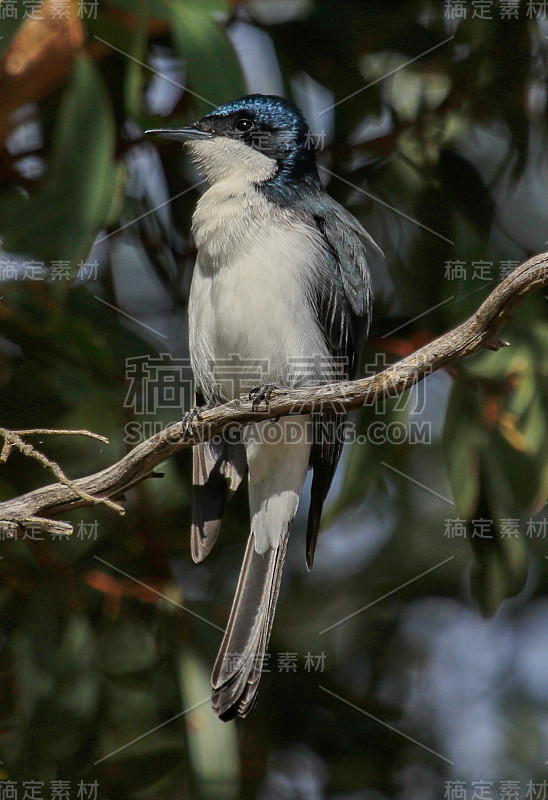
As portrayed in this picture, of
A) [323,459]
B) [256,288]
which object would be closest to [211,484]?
[323,459]

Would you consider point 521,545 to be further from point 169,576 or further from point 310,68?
point 310,68

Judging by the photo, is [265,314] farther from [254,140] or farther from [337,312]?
[254,140]

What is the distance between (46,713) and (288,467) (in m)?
0.96

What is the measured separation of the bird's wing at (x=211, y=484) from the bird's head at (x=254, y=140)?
0.71 m

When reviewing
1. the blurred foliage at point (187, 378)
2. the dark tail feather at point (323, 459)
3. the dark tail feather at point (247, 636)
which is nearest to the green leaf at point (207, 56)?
the blurred foliage at point (187, 378)

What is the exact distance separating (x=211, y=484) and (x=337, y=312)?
55 centimetres

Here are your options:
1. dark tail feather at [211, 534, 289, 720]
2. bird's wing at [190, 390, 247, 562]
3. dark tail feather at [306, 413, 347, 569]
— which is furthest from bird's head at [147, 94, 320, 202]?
dark tail feather at [211, 534, 289, 720]

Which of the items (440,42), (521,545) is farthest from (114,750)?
(440,42)

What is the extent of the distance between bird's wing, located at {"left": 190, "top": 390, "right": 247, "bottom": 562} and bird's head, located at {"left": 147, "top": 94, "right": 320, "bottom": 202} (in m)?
0.71

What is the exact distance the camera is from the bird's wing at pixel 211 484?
243 centimetres

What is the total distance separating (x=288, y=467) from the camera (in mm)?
2613

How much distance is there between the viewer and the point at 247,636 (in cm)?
229

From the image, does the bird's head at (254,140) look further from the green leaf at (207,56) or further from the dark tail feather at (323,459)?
the dark tail feather at (323,459)

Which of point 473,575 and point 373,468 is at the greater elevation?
point 373,468
